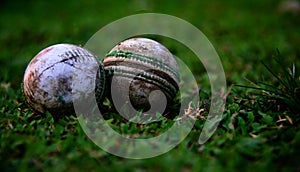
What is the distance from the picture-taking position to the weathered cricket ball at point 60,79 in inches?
111

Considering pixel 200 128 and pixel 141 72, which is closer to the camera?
pixel 200 128

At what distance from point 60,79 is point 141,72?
670 millimetres

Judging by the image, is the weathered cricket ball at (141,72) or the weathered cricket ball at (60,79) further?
the weathered cricket ball at (141,72)

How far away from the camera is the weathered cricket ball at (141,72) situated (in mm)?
2988

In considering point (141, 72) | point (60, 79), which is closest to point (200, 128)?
point (141, 72)

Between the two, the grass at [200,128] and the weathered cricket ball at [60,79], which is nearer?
the grass at [200,128]

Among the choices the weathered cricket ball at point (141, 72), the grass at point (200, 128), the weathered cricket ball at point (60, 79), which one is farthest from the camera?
the weathered cricket ball at point (141, 72)

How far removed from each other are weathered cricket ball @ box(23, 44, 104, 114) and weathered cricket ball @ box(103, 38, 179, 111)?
0.19 meters

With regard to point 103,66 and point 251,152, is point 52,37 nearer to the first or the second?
point 103,66

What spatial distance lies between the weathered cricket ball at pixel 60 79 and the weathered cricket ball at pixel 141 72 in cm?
19

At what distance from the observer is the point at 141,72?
2.98m

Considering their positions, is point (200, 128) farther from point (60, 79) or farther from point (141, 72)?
point (60, 79)

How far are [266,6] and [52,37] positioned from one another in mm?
5245

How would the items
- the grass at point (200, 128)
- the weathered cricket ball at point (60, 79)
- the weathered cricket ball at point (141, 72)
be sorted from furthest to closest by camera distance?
the weathered cricket ball at point (141, 72), the weathered cricket ball at point (60, 79), the grass at point (200, 128)
